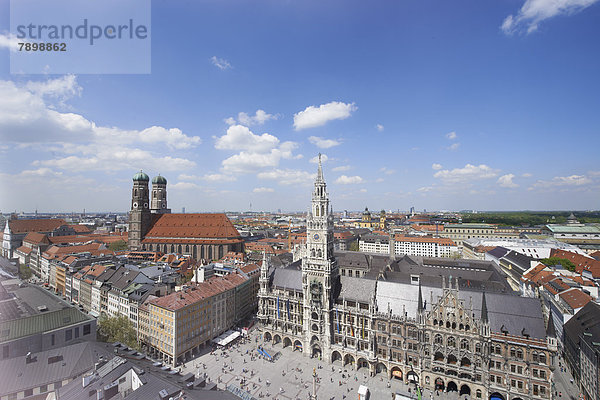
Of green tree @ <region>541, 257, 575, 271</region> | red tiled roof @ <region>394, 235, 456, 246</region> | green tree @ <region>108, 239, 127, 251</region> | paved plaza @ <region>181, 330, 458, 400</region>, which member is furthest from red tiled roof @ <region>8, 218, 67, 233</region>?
green tree @ <region>541, 257, 575, 271</region>

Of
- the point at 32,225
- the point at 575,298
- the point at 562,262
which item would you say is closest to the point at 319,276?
the point at 575,298

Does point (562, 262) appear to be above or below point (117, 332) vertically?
above

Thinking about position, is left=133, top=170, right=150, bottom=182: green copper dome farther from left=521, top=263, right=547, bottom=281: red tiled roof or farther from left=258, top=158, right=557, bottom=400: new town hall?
Answer: left=521, top=263, right=547, bottom=281: red tiled roof

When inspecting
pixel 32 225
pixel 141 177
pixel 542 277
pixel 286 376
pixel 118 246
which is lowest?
pixel 286 376

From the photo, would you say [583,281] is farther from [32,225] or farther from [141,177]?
[32,225]

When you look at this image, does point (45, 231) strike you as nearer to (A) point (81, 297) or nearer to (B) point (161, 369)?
(A) point (81, 297)

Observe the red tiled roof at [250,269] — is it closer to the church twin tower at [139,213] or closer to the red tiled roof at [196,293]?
the red tiled roof at [196,293]
